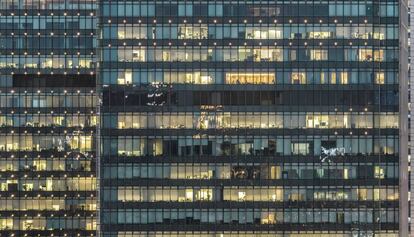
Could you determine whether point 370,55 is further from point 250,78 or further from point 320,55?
point 250,78

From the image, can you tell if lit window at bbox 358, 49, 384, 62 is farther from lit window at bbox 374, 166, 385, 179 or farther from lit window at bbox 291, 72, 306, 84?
lit window at bbox 374, 166, 385, 179

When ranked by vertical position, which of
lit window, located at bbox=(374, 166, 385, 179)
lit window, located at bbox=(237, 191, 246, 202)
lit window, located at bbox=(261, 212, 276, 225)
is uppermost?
lit window, located at bbox=(374, 166, 385, 179)

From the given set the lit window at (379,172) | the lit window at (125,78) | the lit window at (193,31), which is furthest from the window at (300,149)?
the lit window at (125,78)

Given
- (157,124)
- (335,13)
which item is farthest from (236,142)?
(335,13)

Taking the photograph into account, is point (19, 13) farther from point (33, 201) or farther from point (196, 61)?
point (196, 61)

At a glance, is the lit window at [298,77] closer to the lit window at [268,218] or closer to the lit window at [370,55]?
the lit window at [370,55]

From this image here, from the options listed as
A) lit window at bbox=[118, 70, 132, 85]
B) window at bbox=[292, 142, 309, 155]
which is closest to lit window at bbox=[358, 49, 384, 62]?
window at bbox=[292, 142, 309, 155]

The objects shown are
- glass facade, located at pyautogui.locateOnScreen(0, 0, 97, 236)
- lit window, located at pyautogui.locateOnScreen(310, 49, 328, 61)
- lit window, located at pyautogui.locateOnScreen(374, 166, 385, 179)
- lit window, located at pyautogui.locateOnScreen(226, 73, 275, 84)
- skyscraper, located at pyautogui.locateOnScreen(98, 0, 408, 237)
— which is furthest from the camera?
glass facade, located at pyautogui.locateOnScreen(0, 0, 97, 236)
